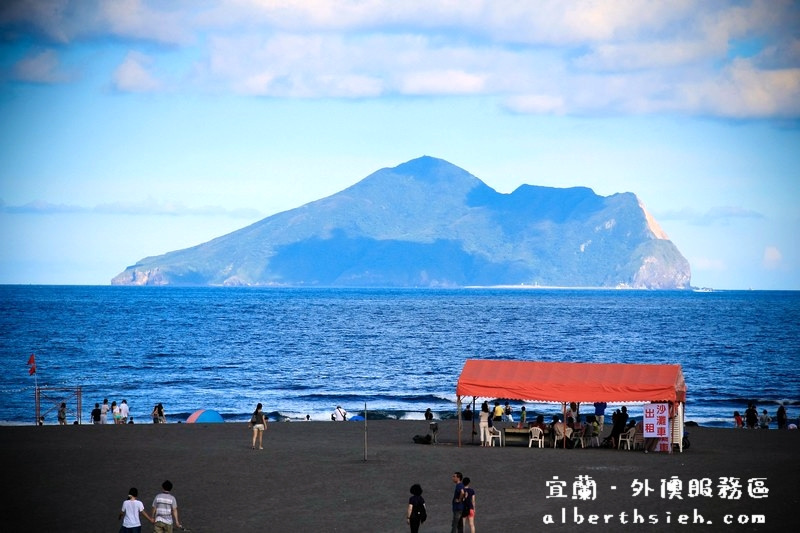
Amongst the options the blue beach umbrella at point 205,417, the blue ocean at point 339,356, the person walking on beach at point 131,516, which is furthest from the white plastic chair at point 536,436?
the blue ocean at point 339,356

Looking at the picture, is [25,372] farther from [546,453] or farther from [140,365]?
[546,453]

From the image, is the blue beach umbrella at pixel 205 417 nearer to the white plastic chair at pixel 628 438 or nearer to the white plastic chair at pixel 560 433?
the white plastic chair at pixel 560 433

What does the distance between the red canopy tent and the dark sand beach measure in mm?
1726

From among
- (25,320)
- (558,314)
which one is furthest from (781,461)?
(558,314)

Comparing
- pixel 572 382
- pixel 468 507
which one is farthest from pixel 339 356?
pixel 468 507

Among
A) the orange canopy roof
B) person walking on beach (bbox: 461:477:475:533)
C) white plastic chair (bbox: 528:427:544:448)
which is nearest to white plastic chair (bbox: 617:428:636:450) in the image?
the orange canopy roof

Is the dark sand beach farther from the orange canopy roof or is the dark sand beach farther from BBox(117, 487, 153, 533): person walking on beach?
BBox(117, 487, 153, 533): person walking on beach

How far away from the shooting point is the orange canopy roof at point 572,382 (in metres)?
30.8

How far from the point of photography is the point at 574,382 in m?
31.6

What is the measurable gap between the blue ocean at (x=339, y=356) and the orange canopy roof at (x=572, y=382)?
1902 centimetres

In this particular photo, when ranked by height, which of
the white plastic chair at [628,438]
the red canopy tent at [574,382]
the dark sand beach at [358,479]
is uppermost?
the red canopy tent at [574,382]

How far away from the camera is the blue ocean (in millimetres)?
58562

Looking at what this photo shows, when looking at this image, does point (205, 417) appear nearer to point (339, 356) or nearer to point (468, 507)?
point (468, 507)

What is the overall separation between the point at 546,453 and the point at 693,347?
7195 cm
